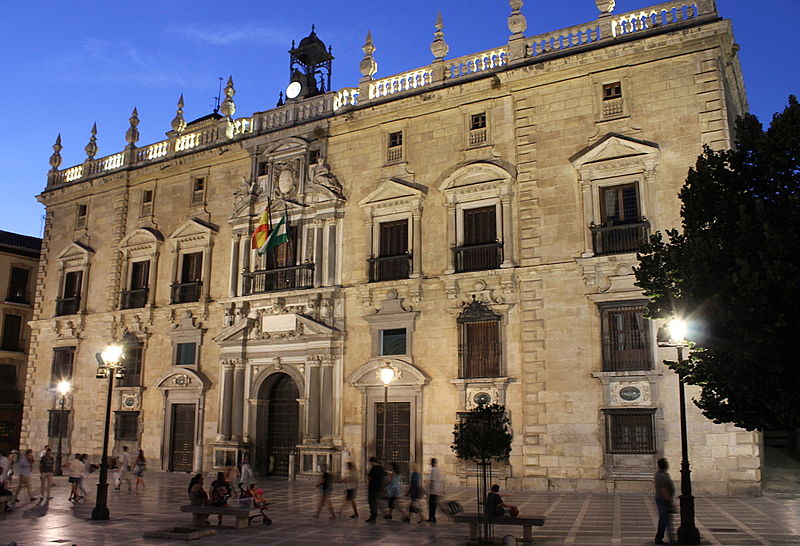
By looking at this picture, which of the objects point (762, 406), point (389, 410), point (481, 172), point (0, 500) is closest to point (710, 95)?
point (481, 172)

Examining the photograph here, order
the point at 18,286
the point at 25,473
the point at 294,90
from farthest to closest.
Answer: the point at 18,286
the point at 294,90
the point at 25,473

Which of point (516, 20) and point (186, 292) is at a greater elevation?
point (516, 20)

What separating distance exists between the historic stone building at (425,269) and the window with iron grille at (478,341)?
69 millimetres

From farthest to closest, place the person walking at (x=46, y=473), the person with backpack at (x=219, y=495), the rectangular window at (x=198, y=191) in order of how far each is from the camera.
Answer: the rectangular window at (x=198, y=191) < the person walking at (x=46, y=473) < the person with backpack at (x=219, y=495)

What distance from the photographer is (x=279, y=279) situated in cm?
2506

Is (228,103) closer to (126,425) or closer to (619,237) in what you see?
(126,425)

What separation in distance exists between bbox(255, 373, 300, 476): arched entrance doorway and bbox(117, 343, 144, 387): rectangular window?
621 centimetres

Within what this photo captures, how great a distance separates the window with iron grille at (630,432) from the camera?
60.0 feet

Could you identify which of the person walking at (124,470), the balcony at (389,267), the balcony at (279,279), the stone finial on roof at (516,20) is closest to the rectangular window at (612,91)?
the stone finial on roof at (516,20)

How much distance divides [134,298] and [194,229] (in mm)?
3981

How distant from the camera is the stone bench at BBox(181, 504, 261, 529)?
13.4m

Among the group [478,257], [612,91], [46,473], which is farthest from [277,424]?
[612,91]

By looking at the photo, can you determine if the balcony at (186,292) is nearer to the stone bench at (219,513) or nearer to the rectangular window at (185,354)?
the rectangular window at (185,354)

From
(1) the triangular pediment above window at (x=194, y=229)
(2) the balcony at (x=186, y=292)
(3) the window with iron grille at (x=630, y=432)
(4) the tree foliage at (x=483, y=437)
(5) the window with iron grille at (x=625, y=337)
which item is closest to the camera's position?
(4) the tree foliage at (x=483, y=437)
